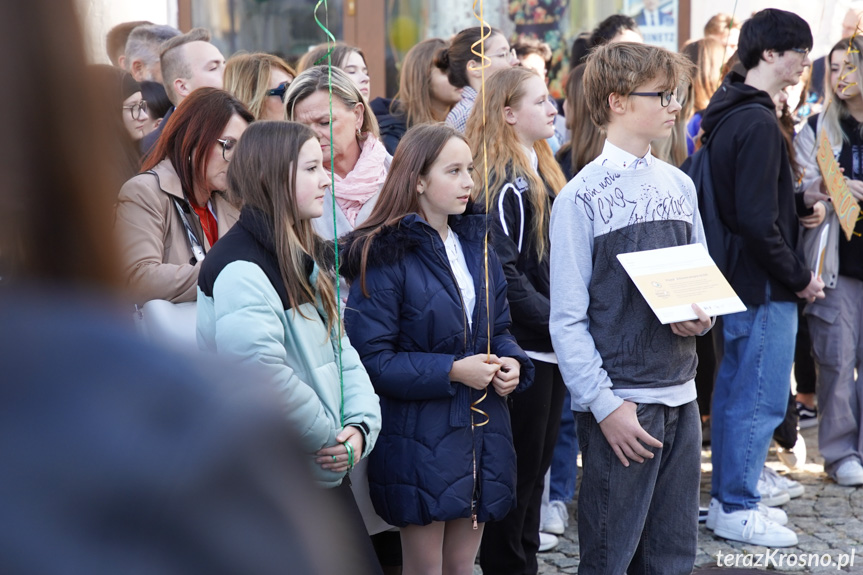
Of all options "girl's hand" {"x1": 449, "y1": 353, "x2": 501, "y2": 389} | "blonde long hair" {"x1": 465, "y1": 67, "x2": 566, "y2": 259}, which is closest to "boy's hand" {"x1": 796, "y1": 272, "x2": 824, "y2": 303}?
"blonde long hair" {"x1": 465, "y1": 67, "x2": 566, "y2": 259}

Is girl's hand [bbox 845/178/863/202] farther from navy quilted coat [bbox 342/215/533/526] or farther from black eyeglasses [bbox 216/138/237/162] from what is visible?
black eyeglasses [bbox 216/138/237/162]

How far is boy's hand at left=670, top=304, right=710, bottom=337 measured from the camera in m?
2.85

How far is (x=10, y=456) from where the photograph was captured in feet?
1.51

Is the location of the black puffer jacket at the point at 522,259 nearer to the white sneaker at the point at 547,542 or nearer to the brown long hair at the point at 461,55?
the white sneaker at the point at 547,542

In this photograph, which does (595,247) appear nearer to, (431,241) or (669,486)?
(431,241)

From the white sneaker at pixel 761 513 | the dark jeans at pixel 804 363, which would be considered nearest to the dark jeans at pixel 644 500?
the white sneaker at pixel 761 513

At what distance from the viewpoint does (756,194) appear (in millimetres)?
4090

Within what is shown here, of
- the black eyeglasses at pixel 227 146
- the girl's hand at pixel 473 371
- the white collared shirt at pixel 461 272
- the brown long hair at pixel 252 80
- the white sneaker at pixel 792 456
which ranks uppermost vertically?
the brown long hair at pixel 252 80

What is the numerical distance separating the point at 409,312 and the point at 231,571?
2526mm

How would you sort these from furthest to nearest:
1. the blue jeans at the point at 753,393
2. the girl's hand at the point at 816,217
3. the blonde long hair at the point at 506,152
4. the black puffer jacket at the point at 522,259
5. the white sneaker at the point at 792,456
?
the white sneaker at the point at 792,456 < the girl's hand at the point at 816,217 < the blue jeans at the point at 753,393 < the blonde long hair at the point at 506,152 < the black puffer jacket at the point at 522,259

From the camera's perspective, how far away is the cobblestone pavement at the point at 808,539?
13.0ft

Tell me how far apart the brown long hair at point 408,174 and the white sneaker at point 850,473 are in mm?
3025

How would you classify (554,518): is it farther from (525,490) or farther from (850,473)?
(850,473)

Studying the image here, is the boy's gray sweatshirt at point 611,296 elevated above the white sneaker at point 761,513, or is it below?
above
